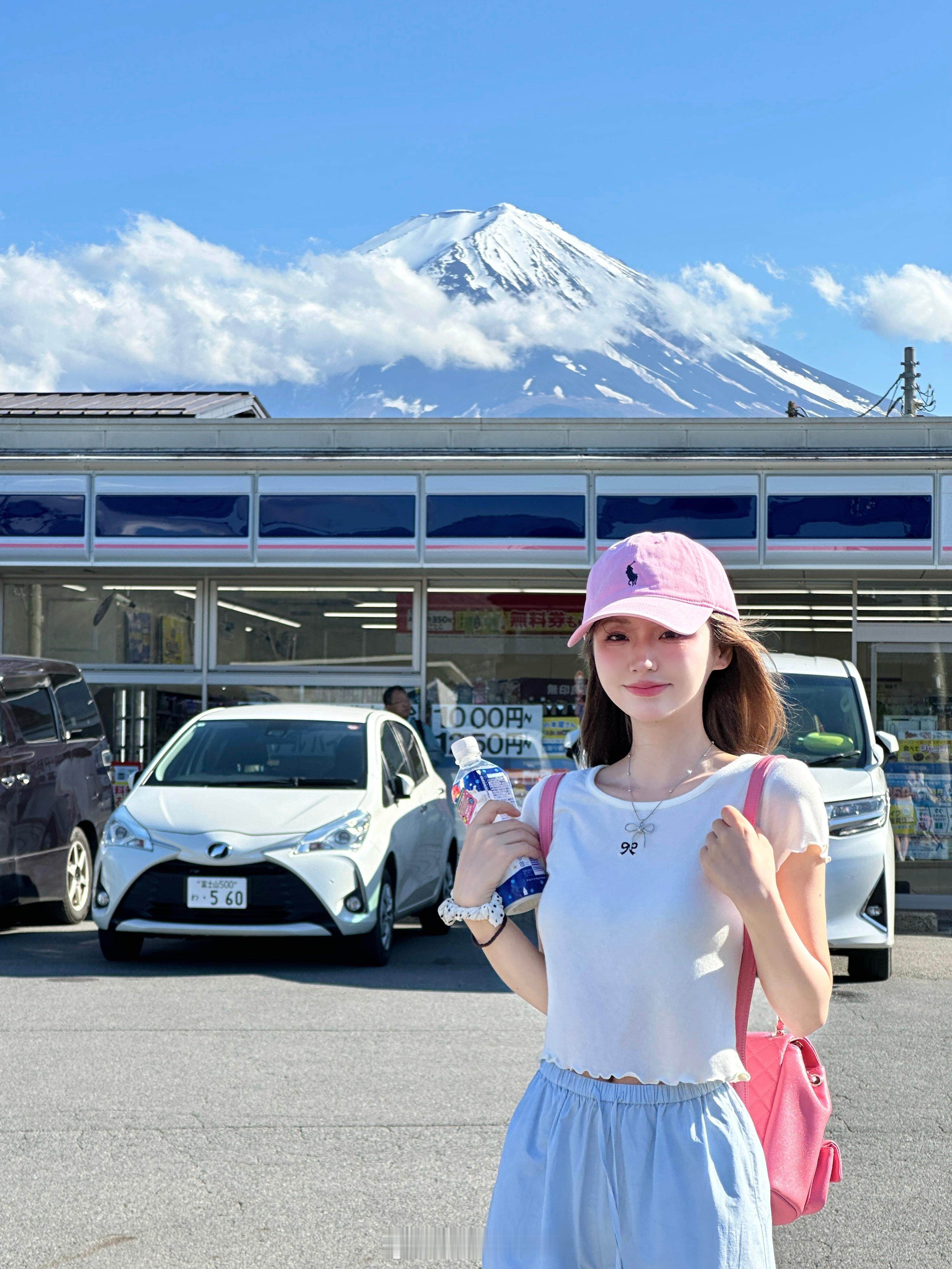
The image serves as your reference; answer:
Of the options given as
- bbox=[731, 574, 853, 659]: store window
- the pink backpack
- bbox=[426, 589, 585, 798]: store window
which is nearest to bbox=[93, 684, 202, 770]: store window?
bbox=[426, 589, 585, 798]: store window

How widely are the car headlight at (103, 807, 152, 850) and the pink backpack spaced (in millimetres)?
7094

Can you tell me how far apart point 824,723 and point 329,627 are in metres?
6.75

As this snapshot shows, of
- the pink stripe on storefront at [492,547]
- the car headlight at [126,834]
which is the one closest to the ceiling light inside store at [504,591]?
the pink stripe on storefront at [492,547]

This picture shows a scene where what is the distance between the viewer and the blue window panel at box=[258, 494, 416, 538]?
14.6 meters

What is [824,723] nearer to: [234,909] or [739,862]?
[234,909]

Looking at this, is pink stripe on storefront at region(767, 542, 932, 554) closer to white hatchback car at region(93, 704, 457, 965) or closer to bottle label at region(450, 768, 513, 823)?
white hatchback car at region(93, 704, 457, 965)

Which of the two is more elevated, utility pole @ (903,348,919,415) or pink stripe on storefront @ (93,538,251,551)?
utility pole @ (903,348,919,415)

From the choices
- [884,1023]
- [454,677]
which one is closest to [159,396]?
[454,677]

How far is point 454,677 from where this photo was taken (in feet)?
50.3

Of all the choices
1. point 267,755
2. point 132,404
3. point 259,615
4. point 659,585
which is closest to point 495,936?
point 659,585

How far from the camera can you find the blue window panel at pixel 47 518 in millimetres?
14875

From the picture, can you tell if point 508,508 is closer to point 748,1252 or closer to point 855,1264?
point 855,1264

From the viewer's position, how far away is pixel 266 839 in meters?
8.74

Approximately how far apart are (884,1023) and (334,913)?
10.6 ft
